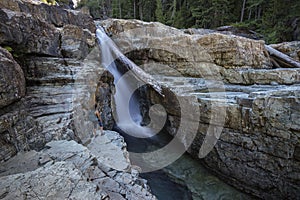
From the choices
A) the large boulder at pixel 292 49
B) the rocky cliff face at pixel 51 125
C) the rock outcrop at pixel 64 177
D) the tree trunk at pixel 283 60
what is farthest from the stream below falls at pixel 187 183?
the large boulder at pixel 292 49

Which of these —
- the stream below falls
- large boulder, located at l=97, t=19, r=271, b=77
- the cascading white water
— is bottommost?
the stream below falls

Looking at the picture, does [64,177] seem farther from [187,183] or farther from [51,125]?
[187,183]

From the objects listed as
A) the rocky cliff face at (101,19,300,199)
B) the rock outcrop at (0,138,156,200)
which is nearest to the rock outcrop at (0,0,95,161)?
the rock outcrop at (0,138,156,200)

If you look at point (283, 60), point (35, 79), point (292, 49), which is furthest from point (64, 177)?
point (292, 49)

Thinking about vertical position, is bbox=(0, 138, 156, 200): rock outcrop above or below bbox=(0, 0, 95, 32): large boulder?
below

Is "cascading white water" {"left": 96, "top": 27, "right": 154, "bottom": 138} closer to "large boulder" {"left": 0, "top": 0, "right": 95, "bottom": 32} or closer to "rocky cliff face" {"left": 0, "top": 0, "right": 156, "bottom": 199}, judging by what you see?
"large boulder" {"left": 0, "top": 0, "right": 95, "bottom": 32}

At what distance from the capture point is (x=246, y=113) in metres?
5.30

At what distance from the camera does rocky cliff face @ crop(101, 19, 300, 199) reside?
4.77 metres

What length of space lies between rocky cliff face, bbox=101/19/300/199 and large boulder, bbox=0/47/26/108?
17.1 ft

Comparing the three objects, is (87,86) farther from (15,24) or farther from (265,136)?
(265,136)

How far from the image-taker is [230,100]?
5.95 metres

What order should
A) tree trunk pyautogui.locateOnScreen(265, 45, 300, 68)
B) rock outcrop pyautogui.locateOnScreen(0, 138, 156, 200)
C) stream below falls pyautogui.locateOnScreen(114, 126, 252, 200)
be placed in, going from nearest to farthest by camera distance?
rock outcrop pyautogui.locateOnScreen(0, 138, 156, 200) < stream below falls pyautogui.locateOnScreen(114, 126, 252, 200) < tree trunk pyautogui.locateOnScreen(265, 45, 300, 68)

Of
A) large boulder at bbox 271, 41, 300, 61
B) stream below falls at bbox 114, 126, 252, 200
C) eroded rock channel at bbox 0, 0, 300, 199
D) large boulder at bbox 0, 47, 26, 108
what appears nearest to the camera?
eroded rock channel at bbox 0, 0, 300, 199

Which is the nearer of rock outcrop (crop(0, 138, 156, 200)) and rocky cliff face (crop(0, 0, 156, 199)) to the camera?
rock outcrop (crop(0, 138, 156, 200))
